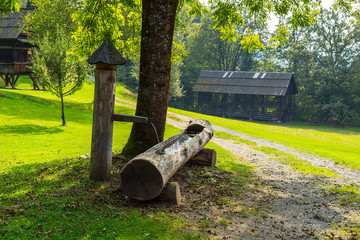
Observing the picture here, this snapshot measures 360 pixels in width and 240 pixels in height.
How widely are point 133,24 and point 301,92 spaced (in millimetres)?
40992

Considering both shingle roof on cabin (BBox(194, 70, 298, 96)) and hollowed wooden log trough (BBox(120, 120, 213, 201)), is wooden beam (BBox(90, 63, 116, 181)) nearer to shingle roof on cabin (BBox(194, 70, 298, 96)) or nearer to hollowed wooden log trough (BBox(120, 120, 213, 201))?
hollowed wooden log trough (BBox(120, 120, 213, 201))

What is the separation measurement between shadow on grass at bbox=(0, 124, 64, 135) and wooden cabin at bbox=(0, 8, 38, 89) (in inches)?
632

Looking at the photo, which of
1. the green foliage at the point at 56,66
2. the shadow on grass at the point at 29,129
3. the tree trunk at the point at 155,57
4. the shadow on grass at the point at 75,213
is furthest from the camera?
the green foliage at the point at 56,66

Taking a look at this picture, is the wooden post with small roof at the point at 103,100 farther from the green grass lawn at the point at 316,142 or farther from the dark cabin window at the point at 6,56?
the dark cabin window at the point at 6,56

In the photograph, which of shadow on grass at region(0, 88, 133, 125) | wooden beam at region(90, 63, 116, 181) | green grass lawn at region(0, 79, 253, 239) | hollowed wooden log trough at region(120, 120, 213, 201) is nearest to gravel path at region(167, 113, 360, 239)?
green grass lawn at region(0, 79, 253, 239)

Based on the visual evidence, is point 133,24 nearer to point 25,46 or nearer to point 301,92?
point 25,46

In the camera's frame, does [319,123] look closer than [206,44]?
Yes

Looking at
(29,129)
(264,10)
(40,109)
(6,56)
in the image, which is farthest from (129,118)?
(6,56)

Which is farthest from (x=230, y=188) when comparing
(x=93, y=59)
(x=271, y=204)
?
(x=93, y=59)

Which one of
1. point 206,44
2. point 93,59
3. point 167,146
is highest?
point 206,44

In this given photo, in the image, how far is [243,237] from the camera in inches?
226

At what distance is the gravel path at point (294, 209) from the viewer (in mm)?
6082

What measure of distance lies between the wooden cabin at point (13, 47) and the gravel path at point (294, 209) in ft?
99.2

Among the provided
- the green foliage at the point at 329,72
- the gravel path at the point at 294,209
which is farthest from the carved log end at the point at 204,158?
the green foliage at the point at 329,72
